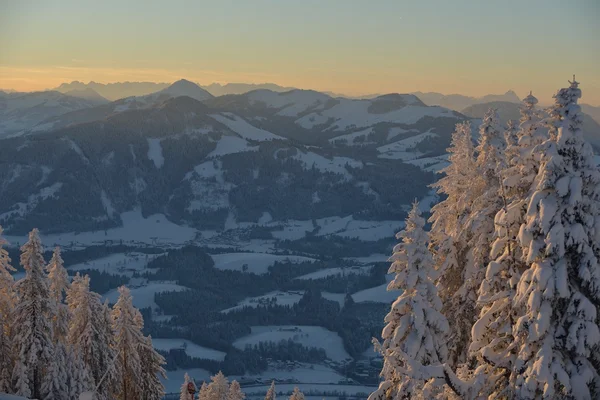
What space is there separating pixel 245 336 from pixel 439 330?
170776mm

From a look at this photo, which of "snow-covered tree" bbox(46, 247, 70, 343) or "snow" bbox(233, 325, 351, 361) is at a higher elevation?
"snow-covered tree" bbox(46, 247, 70, 343)

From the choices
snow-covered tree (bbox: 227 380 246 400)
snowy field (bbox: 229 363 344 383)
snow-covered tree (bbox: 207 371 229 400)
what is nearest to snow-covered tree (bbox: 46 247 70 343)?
snow-covered tree (bbox: 207 371 229 400)

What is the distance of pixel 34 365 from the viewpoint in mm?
32750

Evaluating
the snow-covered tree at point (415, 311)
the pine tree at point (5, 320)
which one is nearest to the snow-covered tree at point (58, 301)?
the pine tree at point (5, 320)

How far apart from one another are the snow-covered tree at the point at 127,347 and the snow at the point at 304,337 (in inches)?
5634

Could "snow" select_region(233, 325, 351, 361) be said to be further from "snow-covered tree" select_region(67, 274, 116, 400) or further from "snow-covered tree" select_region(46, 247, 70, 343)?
"snow-covered tree" select_region(46, 247, 70, 343)

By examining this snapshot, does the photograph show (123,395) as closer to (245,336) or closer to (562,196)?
(562,196)

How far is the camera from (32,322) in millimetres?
32531

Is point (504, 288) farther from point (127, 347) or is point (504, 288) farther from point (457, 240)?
point (127, 347)

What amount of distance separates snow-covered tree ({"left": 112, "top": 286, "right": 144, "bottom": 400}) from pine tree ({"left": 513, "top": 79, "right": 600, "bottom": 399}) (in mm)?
24829

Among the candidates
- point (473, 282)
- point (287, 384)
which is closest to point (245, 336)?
point (287, 384)

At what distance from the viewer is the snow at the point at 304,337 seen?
18075 cm

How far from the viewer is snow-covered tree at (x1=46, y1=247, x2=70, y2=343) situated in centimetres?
3421

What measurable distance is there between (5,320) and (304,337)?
6200 inches
